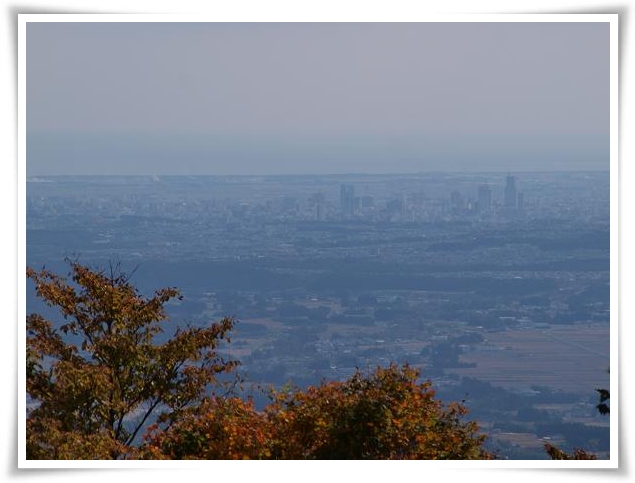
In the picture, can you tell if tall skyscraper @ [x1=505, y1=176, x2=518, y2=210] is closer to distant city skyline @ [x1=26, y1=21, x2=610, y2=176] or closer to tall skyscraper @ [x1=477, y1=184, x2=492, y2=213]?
tall skyscraper @ [x1=477, y1=184, x2=492, y2=213]

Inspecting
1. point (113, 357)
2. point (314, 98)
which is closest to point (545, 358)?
point (113, 357)

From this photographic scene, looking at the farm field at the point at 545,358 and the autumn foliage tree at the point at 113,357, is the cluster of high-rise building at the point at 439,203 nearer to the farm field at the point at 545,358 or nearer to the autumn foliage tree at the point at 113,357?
the farm field at the point at 545,358

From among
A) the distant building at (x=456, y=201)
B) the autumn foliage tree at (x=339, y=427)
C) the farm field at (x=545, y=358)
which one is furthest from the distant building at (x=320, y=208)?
the autumn foliage tree at (x=339, y=427)

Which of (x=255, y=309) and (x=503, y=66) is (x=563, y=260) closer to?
(x=255, y=309)

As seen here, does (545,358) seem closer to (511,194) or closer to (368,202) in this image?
(368,202)
